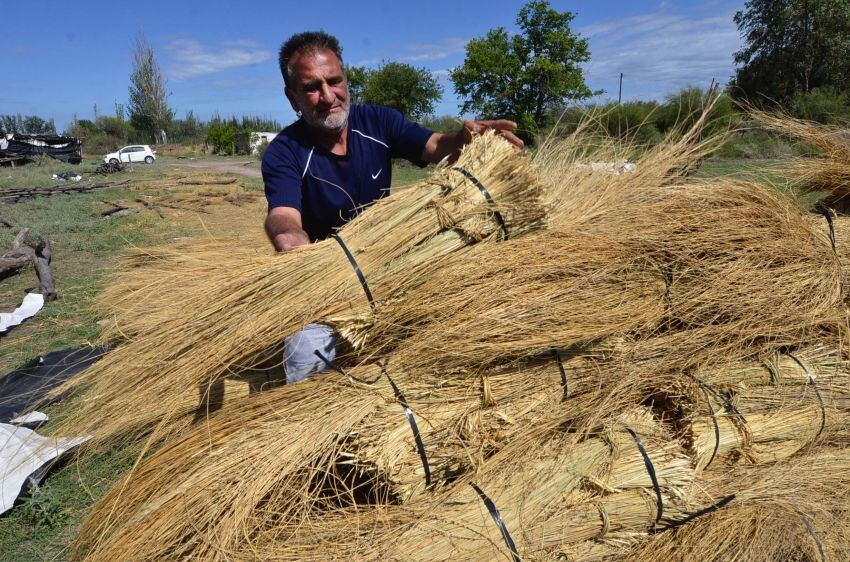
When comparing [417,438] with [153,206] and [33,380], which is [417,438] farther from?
[153,206]

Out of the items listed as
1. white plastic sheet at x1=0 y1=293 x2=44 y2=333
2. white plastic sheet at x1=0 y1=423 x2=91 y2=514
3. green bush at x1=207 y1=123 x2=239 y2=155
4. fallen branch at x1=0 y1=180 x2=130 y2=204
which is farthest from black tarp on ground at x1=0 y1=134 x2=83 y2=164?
white plastic sheet at x1=0 y1=423 x2=91 y2=514

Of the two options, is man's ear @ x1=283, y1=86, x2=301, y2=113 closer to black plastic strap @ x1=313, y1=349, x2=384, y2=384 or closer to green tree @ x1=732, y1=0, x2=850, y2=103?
black plastic strap @ x1=313, y1=349, x2=384, y2=384

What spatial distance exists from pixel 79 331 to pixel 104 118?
55302 millimetres

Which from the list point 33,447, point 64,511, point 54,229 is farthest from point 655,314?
point 54,229

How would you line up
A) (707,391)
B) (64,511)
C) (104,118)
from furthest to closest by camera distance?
(104,118) → (64,511) → (707,391)

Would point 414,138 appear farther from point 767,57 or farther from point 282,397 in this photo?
point 767,57

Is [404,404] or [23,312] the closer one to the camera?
[404,404]

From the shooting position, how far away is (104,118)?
48.3 m

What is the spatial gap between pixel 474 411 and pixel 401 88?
2670cm

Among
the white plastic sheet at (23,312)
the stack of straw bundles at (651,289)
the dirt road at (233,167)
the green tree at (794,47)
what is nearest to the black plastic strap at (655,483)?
the stack of straw bundles at (651,289)

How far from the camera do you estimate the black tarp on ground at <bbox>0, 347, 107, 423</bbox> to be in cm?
276

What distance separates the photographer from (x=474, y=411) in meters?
1.74

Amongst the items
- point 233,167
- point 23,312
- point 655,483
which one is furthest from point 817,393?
point 233,167

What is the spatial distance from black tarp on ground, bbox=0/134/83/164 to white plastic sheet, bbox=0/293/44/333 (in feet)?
89.3
